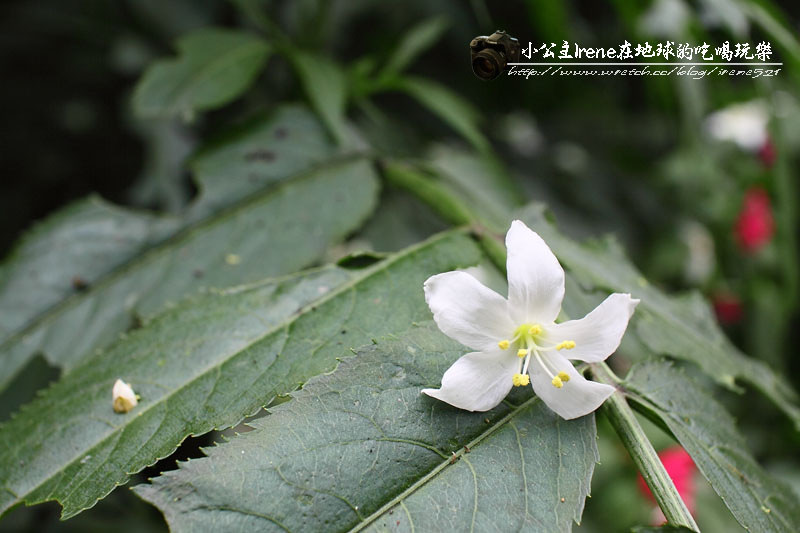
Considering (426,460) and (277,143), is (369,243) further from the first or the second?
(426,460)

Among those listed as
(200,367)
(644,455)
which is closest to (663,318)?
(644,455)

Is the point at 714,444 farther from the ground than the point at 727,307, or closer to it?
farther from the ground

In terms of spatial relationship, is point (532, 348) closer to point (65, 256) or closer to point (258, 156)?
point (258, 156)

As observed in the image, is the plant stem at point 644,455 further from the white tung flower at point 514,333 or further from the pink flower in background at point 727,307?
the pink flower in background at point 727,307

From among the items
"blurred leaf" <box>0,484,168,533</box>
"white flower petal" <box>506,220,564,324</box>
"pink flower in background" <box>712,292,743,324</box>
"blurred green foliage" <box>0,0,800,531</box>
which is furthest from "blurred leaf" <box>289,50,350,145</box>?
"pink flower in background" <box>712,292,743,324</box>

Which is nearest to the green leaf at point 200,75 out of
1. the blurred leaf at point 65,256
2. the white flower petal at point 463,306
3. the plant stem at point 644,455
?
the blurred leaf at point 65,256

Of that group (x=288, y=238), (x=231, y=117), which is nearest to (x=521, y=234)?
(x=288, y=238)
